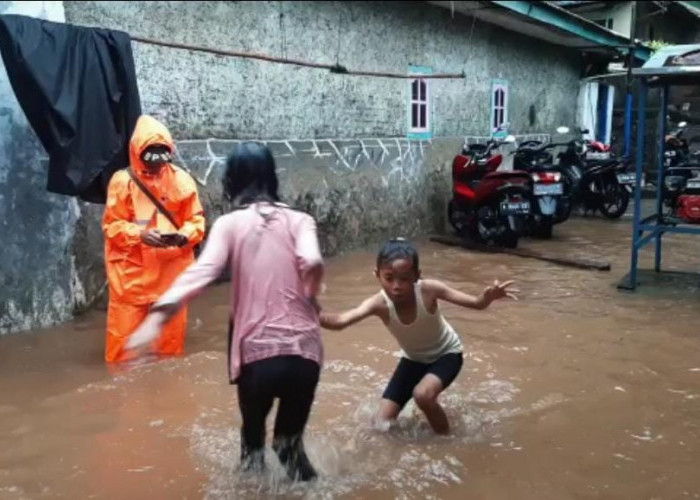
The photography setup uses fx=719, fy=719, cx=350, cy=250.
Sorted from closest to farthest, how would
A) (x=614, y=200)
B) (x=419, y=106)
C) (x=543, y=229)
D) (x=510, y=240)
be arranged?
1. (x=510, y=240)
2. (x=419, y=106)
3. (x=543, y=229)
4. (x=614, y=200)

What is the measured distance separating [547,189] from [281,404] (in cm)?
724

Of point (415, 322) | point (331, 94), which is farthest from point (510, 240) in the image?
point (415, 322)

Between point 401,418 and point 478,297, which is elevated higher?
point 478,297

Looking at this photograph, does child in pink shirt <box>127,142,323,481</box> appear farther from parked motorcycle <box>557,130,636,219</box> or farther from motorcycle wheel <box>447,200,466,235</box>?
parked motorcycle <box>557,130,636,219</box>

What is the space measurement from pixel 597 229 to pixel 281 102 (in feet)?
18.4

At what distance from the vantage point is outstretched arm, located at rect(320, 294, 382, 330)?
3.09 m

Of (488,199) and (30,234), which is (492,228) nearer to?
(488,199)

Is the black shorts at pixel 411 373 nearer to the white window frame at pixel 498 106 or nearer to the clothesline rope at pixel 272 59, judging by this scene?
the clothesline rope at pixel 272 59

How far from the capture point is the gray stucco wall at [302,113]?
536cm

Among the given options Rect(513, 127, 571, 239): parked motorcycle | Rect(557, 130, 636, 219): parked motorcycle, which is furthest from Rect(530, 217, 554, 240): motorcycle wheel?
Rect(557, 130, 636, 219): parked motorcycle

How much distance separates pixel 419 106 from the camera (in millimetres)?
9719

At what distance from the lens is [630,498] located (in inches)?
115

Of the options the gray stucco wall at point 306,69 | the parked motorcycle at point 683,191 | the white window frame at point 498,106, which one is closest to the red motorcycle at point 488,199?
the gray stucco wall at point 306,69

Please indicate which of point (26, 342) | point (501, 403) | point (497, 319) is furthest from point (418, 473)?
point (26, 342)
